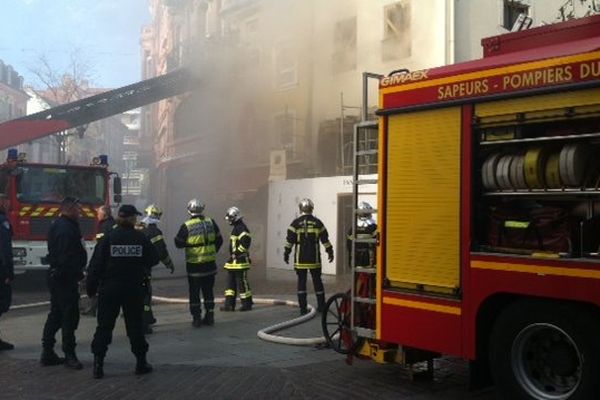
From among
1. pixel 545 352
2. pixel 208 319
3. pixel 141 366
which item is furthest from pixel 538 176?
pixel 208 319

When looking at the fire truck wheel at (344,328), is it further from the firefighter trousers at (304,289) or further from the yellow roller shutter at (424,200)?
the firefighter trousers at (304,289)

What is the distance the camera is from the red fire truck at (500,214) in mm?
3906

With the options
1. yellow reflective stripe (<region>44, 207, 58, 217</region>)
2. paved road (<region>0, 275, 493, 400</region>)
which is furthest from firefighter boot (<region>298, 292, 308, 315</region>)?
yellow reflective stripe (<region>44, 207, 58, 217</region>)

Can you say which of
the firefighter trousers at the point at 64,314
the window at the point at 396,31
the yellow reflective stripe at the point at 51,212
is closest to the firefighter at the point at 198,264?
the firefighter trousers at the point at 64,314

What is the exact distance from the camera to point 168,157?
29250 millimetres

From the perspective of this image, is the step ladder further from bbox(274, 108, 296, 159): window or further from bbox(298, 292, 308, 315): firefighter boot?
bbox(274, 108, 296, 159): window

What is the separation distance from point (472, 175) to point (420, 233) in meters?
0.60

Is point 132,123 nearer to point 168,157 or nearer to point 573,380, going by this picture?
point 168,157

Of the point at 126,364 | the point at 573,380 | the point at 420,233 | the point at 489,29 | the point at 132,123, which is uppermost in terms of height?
the point at 132,123

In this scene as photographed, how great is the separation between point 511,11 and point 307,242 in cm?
1103

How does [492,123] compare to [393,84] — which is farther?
[393,84]

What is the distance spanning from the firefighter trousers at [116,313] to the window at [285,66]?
14.8 meters

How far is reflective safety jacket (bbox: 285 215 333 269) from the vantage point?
8906mm

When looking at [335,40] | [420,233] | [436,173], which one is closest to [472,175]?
[436,173]
